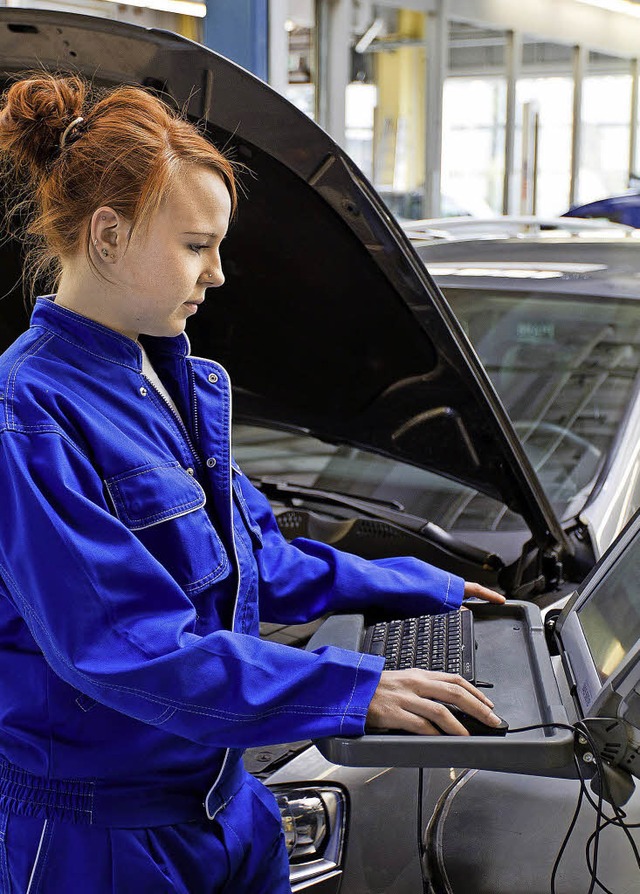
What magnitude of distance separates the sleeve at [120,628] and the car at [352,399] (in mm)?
476

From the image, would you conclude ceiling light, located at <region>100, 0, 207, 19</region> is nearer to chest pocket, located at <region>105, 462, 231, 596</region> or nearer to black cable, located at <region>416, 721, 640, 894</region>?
chest pocket, located at <region>105, 462, 231, 596</region>

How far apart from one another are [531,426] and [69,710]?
6.66 ft

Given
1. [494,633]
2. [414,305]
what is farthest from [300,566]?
[414,305]

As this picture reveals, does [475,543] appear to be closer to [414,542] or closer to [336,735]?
[414,542]

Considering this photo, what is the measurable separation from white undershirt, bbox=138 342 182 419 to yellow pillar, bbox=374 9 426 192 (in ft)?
29.2

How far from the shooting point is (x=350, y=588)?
161 centimetres

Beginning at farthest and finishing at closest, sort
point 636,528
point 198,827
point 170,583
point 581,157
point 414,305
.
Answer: point 581,157, point 414,305, point 636,528, point 198,827, point 170,583

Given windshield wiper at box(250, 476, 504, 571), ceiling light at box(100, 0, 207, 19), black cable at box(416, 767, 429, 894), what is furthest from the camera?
ceiling light at box(100, 0, 207, 19)

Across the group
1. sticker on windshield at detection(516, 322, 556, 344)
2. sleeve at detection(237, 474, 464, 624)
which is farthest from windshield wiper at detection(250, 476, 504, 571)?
sleeve at detection(237, 474, 464, 624)

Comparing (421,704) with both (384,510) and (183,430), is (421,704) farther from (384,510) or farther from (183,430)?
(384,510)

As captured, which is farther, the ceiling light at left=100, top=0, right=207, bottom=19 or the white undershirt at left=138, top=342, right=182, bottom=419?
the ceiling light at left=100, top=0, right=207, bottom=19

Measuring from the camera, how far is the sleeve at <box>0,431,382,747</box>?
112 centimetres

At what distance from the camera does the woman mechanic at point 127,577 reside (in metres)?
1.13

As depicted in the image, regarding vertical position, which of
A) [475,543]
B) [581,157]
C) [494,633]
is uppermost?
[581,157]
